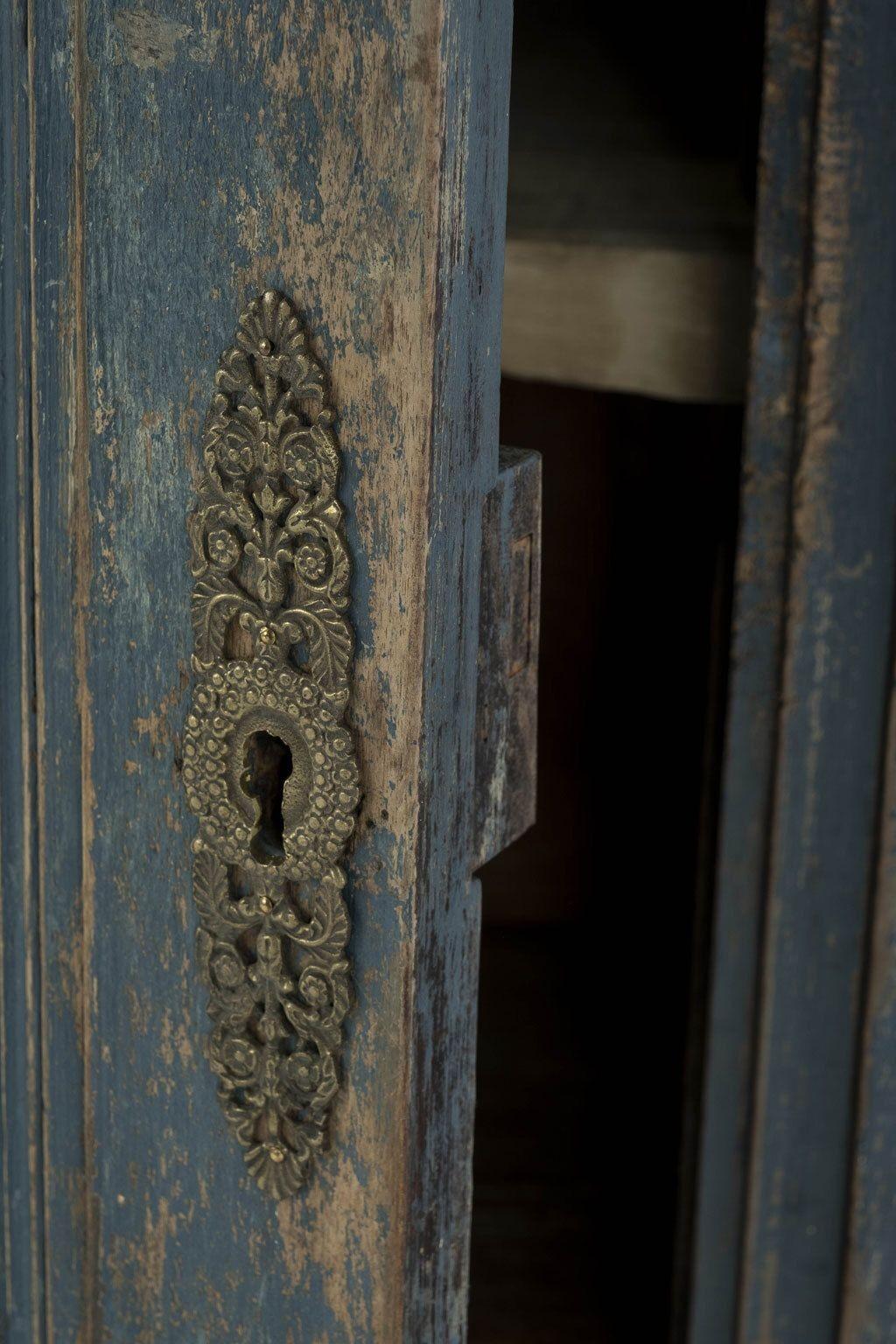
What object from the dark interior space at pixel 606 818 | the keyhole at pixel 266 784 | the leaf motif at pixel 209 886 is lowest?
the dark interior space at pixel 606 818

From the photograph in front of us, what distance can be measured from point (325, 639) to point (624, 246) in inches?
23.6

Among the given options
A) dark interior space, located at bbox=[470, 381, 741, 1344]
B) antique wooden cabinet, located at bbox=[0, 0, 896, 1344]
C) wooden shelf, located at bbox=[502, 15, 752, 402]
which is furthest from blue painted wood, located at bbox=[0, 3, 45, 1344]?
dark interior space, located at bbox=[470, 381, 741, 1344]

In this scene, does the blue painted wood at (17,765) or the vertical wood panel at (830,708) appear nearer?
the blue painted wood at (17,765)

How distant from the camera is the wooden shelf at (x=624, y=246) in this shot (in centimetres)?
118

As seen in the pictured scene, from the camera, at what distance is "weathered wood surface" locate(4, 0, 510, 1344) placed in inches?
25.6

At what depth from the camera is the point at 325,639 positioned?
685mm

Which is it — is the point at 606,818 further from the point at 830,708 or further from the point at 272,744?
the point at 272,744

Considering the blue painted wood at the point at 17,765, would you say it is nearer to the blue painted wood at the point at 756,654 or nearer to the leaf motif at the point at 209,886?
the leaf motif at the point at 209,886

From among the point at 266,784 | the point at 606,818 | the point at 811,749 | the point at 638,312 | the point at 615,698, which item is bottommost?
the point at 606,818

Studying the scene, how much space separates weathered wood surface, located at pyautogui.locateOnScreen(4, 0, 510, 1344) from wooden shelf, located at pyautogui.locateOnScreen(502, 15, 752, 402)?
511 mm

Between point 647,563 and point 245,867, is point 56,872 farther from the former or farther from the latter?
point 647,563

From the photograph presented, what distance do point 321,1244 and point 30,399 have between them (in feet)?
1.34

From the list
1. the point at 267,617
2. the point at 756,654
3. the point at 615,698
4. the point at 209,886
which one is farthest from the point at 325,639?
the point at 615,698

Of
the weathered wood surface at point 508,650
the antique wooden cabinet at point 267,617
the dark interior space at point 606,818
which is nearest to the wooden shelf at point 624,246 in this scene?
the antique wooden cabinet at point 267,617
